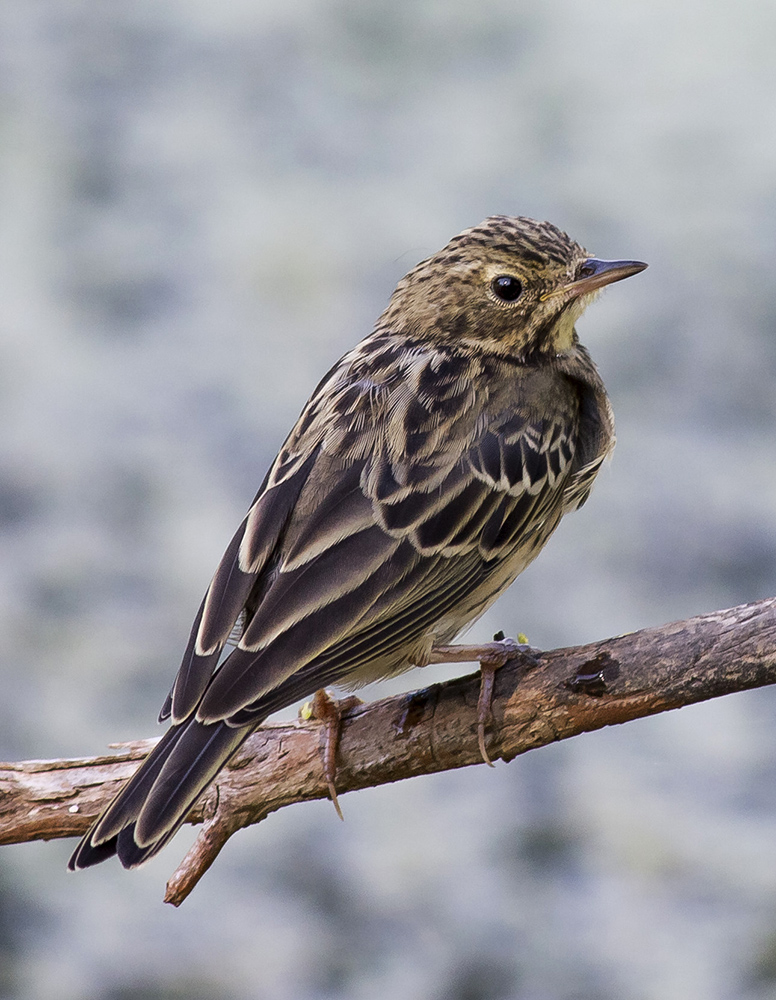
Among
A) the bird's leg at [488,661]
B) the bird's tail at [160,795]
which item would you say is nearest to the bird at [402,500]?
the bird's tail at [160,795]

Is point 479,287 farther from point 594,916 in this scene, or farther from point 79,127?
point 79,127

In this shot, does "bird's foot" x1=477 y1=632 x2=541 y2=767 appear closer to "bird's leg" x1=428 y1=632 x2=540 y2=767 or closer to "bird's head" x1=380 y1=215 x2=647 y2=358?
"bird's leg" x1=428 y1=632 x2=540 y2=767

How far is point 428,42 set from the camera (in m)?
9.34

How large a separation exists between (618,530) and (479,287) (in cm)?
268

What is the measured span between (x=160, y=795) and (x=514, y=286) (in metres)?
1.82

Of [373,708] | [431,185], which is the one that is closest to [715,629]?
[373,708]

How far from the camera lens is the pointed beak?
438 centimetres

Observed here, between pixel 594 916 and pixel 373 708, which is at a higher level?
pixel 373 708

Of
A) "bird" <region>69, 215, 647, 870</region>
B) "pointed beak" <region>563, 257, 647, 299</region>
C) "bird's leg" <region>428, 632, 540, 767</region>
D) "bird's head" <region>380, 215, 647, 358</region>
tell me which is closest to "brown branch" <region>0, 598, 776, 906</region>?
"bird's leg" <region>428, 632, 540, 767</region>

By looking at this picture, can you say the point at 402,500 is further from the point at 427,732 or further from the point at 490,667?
the point at 427,732

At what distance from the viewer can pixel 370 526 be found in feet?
13.0

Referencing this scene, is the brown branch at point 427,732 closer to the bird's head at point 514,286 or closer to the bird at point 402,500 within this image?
the bird at point 402,500

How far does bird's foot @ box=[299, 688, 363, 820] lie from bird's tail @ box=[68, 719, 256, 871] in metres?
0.46

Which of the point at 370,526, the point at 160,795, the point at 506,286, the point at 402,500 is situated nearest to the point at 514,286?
the point at 506,286
